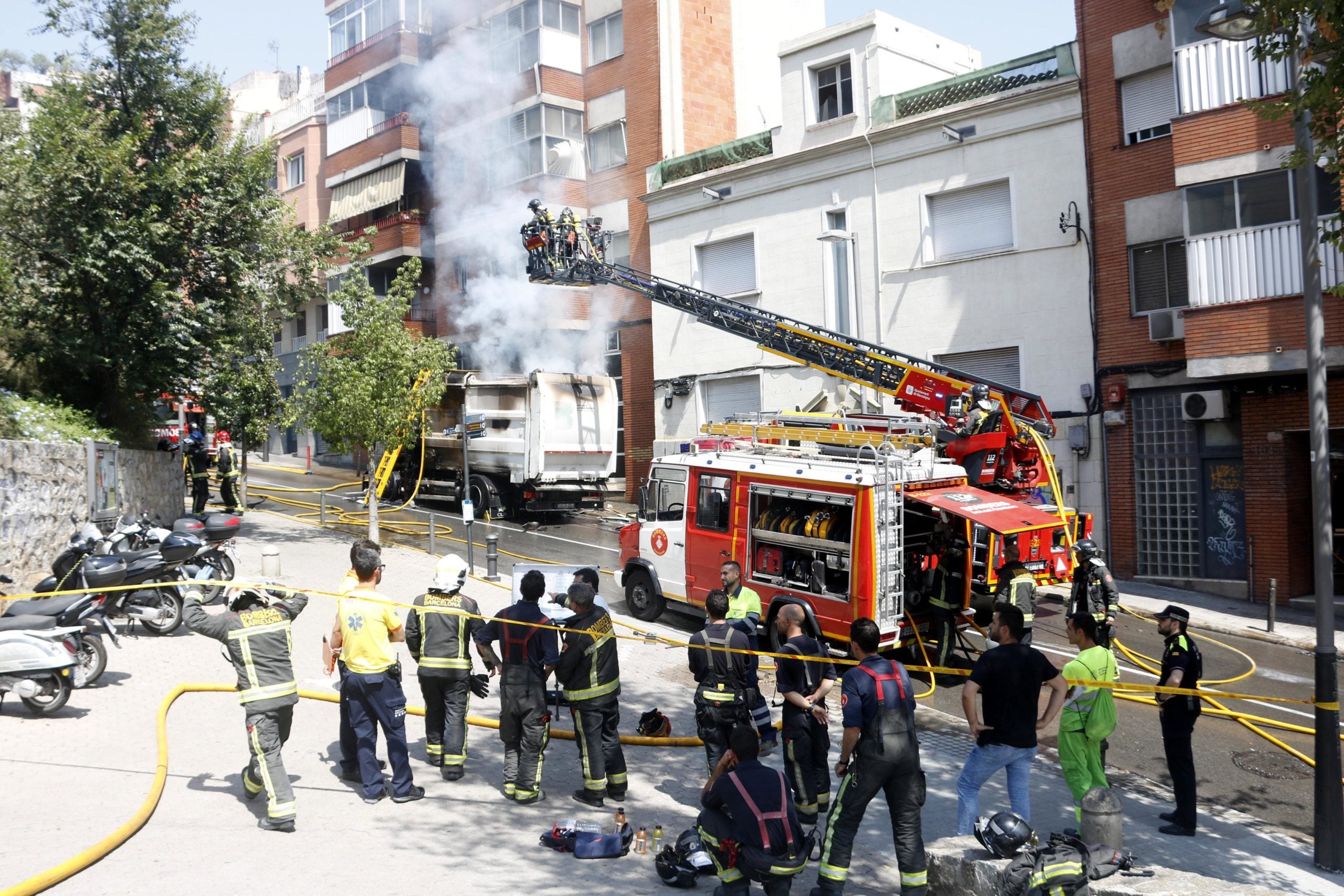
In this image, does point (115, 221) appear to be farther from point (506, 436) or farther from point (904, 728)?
point (904, 728)

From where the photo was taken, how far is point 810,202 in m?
22.4

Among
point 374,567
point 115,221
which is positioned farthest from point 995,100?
point 374,567

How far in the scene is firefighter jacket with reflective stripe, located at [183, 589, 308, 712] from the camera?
6.36m

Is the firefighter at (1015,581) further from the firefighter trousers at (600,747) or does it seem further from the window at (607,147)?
the window at (607,147)

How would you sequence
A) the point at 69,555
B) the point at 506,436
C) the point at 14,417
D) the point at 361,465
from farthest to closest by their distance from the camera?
1. the point at 361,465
2. the point at 506,436
3. the point at 14,417
4. the point at 69,555

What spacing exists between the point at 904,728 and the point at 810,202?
18.2 meters

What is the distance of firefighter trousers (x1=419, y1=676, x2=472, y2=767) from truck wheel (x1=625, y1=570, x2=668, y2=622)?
5750 millimetres

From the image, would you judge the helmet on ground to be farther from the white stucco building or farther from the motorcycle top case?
the white stucco building

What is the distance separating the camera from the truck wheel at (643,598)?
13062 millimetres

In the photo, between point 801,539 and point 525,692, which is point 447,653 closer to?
point 525,692

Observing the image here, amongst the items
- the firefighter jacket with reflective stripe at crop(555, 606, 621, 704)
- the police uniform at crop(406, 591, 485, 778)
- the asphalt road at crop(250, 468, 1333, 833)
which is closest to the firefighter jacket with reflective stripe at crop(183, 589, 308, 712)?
the police uniform at crop(406, 591, 485, 778)

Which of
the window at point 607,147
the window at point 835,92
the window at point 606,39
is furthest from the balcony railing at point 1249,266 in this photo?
the window at point 606,39

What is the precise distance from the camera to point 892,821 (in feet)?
18.7

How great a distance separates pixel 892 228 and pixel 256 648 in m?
17.1
